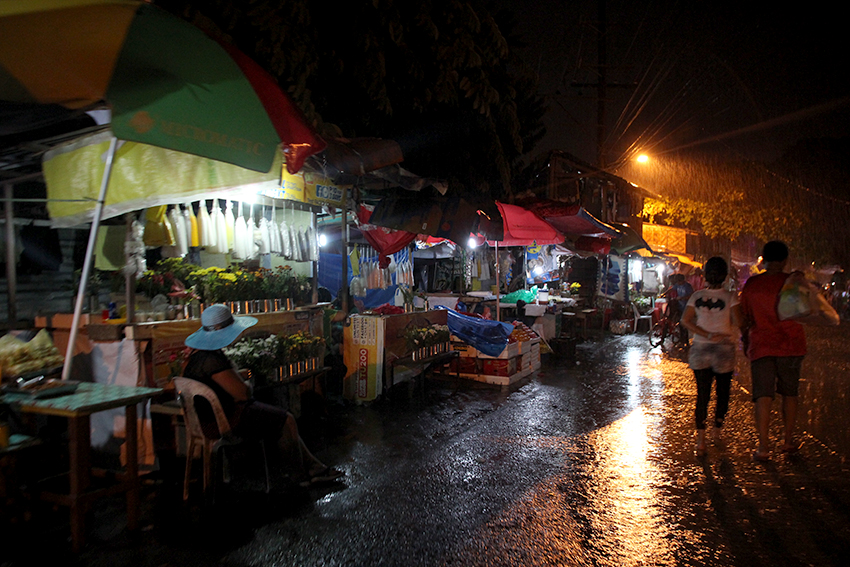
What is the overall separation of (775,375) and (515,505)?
3347mm

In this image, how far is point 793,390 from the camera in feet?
18.1

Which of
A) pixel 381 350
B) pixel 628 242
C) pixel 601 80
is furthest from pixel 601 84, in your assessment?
pixel 381 350

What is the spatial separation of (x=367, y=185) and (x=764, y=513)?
6860 millimetres

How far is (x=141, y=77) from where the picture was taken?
134 inches

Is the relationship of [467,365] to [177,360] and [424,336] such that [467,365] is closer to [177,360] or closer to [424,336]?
[424,336]

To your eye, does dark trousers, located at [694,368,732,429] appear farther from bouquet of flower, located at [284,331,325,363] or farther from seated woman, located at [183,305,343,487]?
bouquet of flower, located at [284,331,325,363]

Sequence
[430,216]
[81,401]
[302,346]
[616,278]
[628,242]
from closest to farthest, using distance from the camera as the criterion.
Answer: [81,401] → [302,346] → [430,216] → [628,242] → [616,278]

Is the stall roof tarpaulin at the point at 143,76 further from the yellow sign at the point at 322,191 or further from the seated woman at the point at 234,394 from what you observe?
the yellow sign at the point at 322,191

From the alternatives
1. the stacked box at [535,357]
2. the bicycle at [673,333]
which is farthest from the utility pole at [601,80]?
the stacked box at [535,357]

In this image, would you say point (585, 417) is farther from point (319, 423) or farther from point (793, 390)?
point (319, 423)

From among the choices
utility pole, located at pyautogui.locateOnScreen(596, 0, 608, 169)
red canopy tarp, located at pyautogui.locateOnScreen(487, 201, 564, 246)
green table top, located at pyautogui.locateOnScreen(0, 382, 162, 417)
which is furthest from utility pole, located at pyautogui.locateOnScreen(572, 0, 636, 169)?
green table top, located at pyautogui.locateOnScreen(0, 382, 162, 417)

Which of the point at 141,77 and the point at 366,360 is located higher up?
the point at 141,77

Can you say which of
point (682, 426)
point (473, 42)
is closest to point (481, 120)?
point (473, 42)

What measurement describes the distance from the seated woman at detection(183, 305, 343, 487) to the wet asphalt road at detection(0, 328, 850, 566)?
307 millimetres
